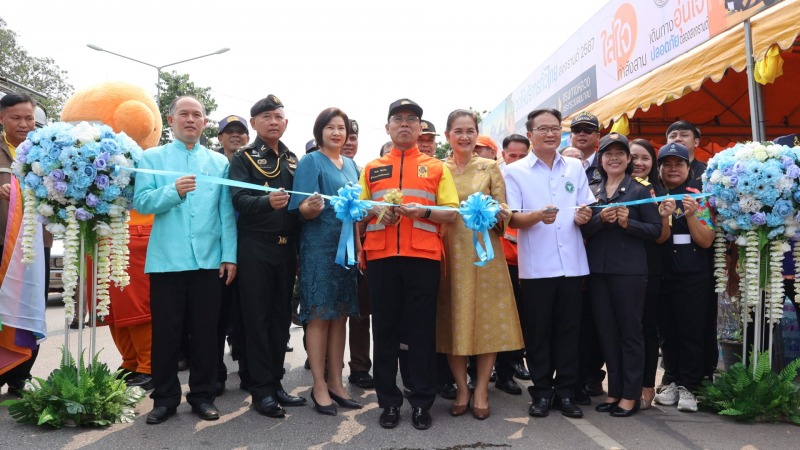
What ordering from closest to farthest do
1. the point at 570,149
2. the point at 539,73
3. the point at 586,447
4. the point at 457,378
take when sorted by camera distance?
the point at 586,447 → the point at 457,378 → the point at 570,149 → the point at 539,73

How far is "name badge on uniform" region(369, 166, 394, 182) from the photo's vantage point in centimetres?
437

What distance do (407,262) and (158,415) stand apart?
1948 millimetres

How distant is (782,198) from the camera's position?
4.40 meters

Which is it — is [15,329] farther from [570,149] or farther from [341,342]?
[570,149]

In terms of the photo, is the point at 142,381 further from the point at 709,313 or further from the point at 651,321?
the point at 709,313

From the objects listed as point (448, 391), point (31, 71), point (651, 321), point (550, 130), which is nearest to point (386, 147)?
point (550, 130)

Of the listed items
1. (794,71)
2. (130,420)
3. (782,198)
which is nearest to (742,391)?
(782,198)

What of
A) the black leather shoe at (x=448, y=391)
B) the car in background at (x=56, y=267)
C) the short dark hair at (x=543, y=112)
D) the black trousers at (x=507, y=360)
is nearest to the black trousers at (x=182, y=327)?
the black leather shoe at (x=448, y=391)

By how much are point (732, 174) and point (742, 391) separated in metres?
1.53

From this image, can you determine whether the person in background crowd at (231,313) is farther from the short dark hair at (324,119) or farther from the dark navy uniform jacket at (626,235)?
the dark navy uniform jacket at (626,235)

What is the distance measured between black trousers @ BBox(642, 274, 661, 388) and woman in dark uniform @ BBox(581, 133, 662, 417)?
27 centimetres

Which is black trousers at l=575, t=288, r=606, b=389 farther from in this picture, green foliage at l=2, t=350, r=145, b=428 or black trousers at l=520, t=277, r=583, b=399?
green foliage at l=2, t=350, r=145, b=428

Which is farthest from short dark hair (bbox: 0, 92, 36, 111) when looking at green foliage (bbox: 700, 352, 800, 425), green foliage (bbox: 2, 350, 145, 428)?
green foliage (bbox: 700, 352, 800, 425)

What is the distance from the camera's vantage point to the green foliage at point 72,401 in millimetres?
4012
